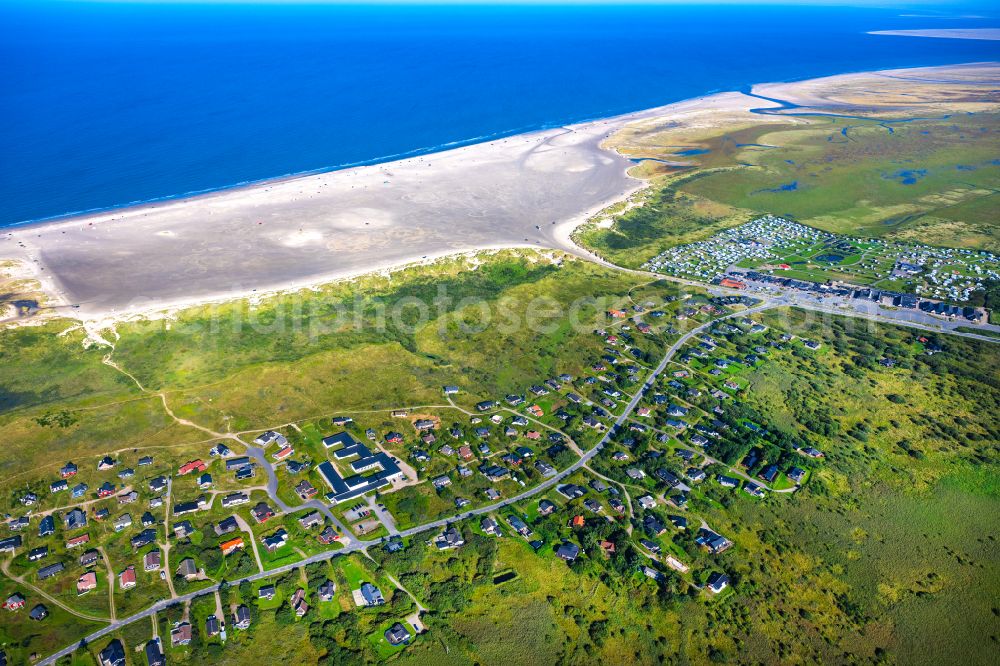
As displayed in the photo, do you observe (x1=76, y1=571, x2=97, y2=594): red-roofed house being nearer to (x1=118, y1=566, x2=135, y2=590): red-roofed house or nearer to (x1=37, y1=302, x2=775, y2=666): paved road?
(x1=118, y1=566, x2=135, y2=590): red-roofed house

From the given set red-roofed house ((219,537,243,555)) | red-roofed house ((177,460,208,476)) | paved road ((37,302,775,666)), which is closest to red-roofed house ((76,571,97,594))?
paved road ((37,302,775,666))

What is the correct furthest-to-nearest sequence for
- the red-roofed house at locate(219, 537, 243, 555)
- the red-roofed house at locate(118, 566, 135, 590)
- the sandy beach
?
the sandy beach, the red-roofed house at locate(219, 537, 243, 555), the red-roofed house at locate(118, 566, 135, 590)

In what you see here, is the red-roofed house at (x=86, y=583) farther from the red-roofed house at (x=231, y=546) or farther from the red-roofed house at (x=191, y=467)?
the red-roofed house at (x=191, y=467)

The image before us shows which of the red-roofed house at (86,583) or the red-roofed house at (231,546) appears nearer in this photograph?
the red-roofed house at (86,583)

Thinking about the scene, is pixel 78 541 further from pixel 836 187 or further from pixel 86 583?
pixel 836 187

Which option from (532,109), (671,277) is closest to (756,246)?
(671,277)

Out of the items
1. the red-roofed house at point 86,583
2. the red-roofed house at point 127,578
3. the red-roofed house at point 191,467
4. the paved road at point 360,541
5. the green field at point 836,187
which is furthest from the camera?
the green field at point 836,187

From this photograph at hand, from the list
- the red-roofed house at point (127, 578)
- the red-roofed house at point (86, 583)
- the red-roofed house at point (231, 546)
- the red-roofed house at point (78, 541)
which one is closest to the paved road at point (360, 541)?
the red-roofed house at point (127, 578)

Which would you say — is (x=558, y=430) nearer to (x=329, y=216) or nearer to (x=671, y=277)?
(x=671, y=277)
